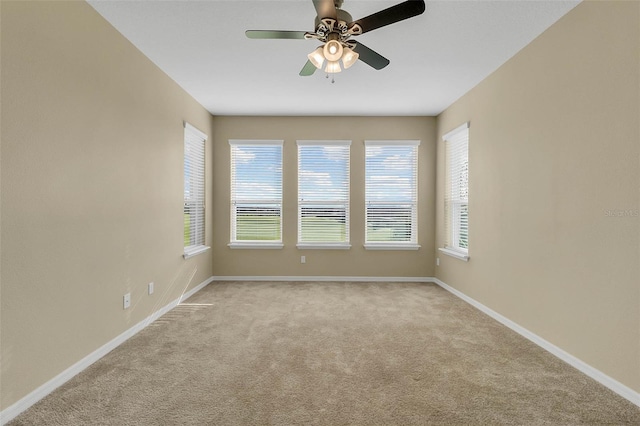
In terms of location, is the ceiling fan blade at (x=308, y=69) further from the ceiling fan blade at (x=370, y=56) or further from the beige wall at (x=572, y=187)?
the beige wall at (x=572, y=187)

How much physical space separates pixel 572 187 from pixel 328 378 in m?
2.39

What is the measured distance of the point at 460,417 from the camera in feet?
6.10

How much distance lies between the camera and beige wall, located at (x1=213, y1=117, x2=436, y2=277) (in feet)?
17.4

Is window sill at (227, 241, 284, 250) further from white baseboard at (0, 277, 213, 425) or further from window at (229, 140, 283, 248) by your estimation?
white baseboard at (0, 277, 213, 425)

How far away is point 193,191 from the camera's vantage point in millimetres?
4699

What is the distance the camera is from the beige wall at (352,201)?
531 cm

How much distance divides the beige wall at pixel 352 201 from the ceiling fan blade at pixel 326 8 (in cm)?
327

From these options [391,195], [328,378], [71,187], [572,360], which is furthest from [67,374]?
[391,195]

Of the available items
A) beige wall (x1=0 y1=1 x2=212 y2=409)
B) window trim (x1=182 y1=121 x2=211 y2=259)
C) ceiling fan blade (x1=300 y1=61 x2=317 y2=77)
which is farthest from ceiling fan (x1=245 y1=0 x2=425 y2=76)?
window trim (x1=182 y1=121 x2=211 y2=259)

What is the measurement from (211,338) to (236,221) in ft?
8.77

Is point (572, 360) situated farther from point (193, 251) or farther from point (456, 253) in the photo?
point (193, 251)

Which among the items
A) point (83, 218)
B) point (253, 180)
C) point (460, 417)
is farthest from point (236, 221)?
point (460, 417)

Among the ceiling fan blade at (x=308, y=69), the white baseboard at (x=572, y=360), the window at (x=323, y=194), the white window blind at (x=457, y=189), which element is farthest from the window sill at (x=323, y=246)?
the ceiling fan blade at (x=308, y=69)

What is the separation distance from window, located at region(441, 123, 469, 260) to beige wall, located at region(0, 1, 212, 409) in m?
3.92
